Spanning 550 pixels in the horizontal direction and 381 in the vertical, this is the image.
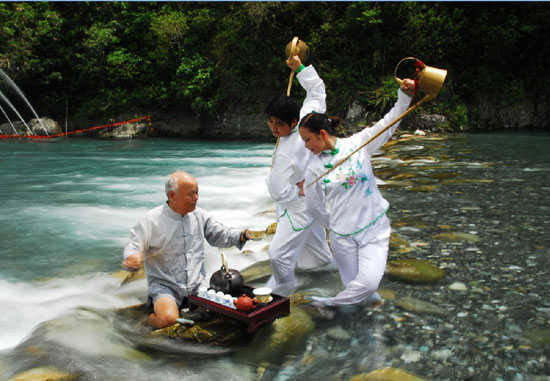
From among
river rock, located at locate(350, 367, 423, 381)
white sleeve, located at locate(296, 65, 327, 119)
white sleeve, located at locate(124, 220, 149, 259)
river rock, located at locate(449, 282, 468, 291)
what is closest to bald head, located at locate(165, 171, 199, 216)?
white sleeve, located at locate(124, 220, 149, 259)

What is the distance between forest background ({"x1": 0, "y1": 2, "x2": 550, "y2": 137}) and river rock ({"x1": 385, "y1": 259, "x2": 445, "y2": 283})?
47.2 feet

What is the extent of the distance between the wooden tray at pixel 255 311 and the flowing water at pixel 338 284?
0.23 m

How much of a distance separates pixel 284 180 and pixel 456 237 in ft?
8.03

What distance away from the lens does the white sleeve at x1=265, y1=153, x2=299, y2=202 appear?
3676 millimetres

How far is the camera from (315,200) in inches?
144

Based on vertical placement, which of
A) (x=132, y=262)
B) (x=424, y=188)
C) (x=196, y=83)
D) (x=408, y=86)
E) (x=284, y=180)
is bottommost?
(x=424, y=188)

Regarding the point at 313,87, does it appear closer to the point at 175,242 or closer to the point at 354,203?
the point at 354,203

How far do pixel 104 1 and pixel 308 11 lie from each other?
1157 centimetres

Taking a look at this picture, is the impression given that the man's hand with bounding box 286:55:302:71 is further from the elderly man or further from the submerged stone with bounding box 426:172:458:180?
the submerged stone with bounding box 426:172:458:180

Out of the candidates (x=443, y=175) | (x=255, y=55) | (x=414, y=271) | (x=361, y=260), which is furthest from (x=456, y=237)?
(x=255, y=55)

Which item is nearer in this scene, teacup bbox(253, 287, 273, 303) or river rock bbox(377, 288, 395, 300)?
teacup bbox(253, 287, 273, 303)

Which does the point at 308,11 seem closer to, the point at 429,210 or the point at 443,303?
the point at 429,210

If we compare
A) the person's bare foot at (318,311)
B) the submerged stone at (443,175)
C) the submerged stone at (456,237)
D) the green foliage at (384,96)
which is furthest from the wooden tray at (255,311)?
the green foliage at (384,96)

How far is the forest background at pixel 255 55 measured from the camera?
713 inches
